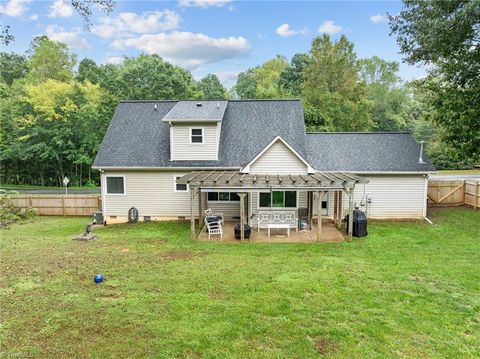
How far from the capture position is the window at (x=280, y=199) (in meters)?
15.4

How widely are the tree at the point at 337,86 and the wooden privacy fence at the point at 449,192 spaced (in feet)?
38.9

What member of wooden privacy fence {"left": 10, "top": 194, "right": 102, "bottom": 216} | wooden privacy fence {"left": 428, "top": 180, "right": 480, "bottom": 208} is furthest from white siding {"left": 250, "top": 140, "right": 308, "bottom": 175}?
wooden privacy fence {"left": 10, "top": 194, "right": 102, "bottom": 216}

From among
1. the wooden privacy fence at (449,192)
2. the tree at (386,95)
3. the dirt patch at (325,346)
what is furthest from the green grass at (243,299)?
the tree at (386,95)

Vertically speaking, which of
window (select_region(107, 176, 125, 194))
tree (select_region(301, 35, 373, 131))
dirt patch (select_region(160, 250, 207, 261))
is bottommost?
dirt patch (select_region(160, 250, 207, 261))

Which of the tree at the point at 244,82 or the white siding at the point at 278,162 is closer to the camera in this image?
the white siding at the point at 278,162

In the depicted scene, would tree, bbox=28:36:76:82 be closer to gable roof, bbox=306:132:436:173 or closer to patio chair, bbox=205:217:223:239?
gable roof, bbox=306:132:436:173

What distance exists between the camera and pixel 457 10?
47.7 feet

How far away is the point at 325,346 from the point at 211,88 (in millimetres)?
55590

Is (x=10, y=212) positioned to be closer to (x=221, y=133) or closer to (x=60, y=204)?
(x=60, y=204)

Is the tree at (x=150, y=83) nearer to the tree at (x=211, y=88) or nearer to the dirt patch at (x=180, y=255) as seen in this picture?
the tree at (x=211, y=88)

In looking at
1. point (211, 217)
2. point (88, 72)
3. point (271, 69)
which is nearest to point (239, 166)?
point (211, 217)

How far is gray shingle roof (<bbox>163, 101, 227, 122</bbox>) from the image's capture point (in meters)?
16.5

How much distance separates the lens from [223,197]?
17.3 m

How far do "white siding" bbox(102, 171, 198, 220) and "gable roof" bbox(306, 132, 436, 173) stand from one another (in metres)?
6.96
